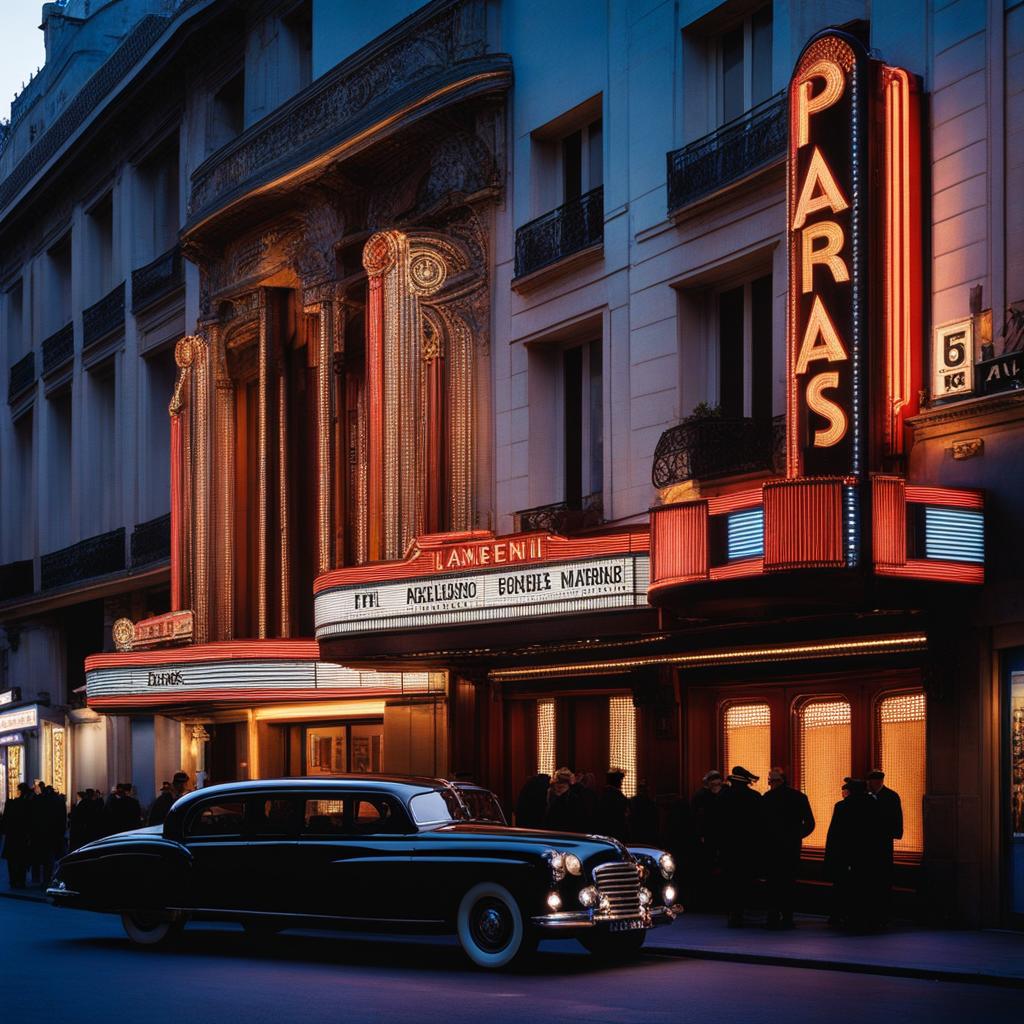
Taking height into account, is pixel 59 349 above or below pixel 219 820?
above

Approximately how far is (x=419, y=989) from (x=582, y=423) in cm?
1208

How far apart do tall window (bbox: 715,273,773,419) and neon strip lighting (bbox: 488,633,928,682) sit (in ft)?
8.92

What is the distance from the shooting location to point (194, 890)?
17.1m

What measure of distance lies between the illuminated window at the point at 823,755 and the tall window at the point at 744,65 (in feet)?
23.0

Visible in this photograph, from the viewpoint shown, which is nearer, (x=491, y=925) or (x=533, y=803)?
(x=491, y=925)

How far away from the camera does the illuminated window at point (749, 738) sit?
21969mm

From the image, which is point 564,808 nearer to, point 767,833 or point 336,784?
point 767,833

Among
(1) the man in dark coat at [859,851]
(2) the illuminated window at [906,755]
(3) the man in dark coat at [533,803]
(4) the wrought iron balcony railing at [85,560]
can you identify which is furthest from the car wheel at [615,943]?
(4) the wrought iron balcony railing at [85,560]

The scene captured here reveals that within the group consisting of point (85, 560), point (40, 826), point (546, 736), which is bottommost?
point (40, 826)

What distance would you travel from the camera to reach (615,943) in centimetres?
1630

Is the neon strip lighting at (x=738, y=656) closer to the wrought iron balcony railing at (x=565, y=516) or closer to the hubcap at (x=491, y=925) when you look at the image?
the wrought iron balcony railing at (x=565, y=516)

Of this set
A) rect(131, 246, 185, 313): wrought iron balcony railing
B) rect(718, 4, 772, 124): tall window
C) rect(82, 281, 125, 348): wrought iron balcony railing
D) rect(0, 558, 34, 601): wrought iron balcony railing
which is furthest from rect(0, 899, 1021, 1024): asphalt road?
rect(0, 558, 34, 601): wrought iron balcony railing

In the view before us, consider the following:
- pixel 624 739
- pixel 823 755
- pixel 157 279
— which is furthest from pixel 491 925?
pixel 157 279

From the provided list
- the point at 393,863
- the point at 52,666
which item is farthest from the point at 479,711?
the point at 52,666
